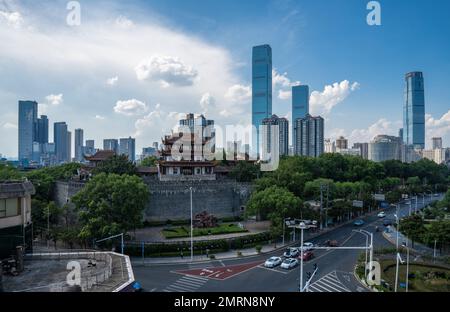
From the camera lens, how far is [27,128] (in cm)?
8650

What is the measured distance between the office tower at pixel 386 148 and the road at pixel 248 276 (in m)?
77.1

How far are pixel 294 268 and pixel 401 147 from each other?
3213 inches

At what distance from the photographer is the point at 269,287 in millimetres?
17500

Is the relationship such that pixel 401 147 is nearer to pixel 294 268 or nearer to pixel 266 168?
pixel 266 168

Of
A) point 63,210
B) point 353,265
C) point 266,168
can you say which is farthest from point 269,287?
point 266,168

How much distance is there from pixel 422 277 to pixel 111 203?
21.9m

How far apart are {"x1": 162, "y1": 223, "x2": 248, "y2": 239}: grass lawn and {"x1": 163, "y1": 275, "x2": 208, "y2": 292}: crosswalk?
29.4 ft

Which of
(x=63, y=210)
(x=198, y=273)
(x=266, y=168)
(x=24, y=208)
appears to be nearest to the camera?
(x=24, y=208)

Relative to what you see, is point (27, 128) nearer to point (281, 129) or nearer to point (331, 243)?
point (281, 129)

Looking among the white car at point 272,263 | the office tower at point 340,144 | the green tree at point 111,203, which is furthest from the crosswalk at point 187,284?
the office tower at point 340,144

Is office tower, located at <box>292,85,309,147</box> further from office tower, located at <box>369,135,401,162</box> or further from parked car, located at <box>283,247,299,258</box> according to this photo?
parked car, located at <box>283,247,299,258</box>

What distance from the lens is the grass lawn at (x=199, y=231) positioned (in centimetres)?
2903

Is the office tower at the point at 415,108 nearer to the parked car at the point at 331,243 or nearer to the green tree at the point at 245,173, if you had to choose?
the parked car at the point at 331,243

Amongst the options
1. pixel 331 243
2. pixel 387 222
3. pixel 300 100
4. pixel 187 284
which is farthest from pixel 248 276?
pixel 300 100
